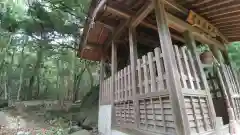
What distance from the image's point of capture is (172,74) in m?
2.68

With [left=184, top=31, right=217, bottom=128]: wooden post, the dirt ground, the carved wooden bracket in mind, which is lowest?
the dirt ground

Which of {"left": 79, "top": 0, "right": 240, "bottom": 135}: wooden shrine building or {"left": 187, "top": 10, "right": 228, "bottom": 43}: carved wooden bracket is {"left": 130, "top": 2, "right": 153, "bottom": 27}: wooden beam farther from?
{"left": 187, "top": 10, "right": 228, "bottom": 43}: carved wooden bracket

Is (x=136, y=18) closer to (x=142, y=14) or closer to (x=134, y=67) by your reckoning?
(x=142, y=14)

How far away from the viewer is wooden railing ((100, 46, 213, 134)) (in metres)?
2.74

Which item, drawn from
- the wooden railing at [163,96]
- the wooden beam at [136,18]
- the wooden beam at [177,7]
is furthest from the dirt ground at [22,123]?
the wooden beam at [177,7]

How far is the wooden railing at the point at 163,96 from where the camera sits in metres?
2.74

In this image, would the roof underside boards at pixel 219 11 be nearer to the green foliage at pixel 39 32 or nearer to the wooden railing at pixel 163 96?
the wooden railing at pixel 163 96

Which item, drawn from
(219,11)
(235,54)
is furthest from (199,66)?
(235,54)

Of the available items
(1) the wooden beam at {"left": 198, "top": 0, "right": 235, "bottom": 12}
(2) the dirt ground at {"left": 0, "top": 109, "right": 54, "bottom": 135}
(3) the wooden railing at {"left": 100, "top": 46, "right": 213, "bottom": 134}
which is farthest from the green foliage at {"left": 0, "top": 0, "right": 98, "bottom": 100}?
(3) the wooden railing at {"left": 100, "top": 46, "right": 213, "bottom": 134}

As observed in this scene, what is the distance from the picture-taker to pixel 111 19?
4.95 meters

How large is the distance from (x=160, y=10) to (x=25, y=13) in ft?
43.8

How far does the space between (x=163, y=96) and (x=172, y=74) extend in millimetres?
435

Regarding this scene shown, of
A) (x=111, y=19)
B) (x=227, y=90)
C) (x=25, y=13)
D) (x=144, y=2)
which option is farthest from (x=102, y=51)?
(x=25, y=13)

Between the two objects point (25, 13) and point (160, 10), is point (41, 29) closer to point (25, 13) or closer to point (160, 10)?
point (25, 13)
